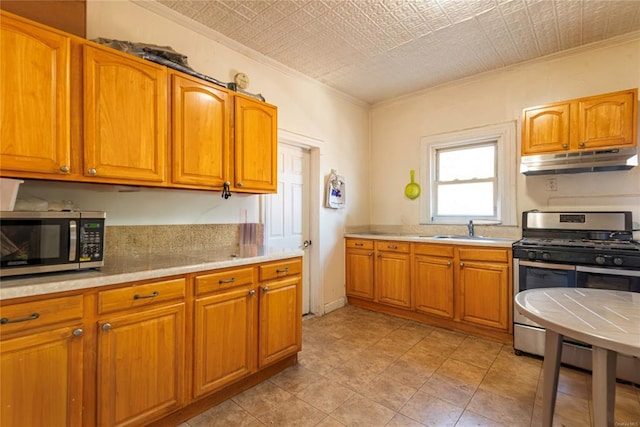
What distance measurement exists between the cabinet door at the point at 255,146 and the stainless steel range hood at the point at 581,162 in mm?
2394

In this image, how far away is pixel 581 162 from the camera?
2.59 meters

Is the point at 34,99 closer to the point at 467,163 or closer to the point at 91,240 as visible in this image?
the point at 91,240

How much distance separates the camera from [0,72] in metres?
1.34

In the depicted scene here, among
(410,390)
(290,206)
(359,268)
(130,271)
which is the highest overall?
(290,206)

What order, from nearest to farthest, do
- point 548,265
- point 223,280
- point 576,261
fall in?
point 223,280
point 576,261
point 548,265

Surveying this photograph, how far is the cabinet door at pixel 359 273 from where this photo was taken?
146 inches

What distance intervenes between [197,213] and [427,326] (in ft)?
8.53

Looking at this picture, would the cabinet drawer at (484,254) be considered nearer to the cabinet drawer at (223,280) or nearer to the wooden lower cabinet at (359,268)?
the wooden lower cabinet at (359,268)

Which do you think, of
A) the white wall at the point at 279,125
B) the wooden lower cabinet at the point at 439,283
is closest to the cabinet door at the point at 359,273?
the wooden lower cabinet at the point at 439,283

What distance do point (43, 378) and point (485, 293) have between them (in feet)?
10.4

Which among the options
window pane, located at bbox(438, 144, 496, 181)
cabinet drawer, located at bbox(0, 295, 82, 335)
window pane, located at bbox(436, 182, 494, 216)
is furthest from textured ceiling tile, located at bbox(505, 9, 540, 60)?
cabinet drawer, located at bbox(0, 295, 82, 335)

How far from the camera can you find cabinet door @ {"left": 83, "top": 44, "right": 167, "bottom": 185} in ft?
5.27

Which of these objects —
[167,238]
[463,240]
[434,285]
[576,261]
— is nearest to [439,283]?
[434,285]

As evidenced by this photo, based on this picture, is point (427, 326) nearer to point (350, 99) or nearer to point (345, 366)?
point (345, 366)
